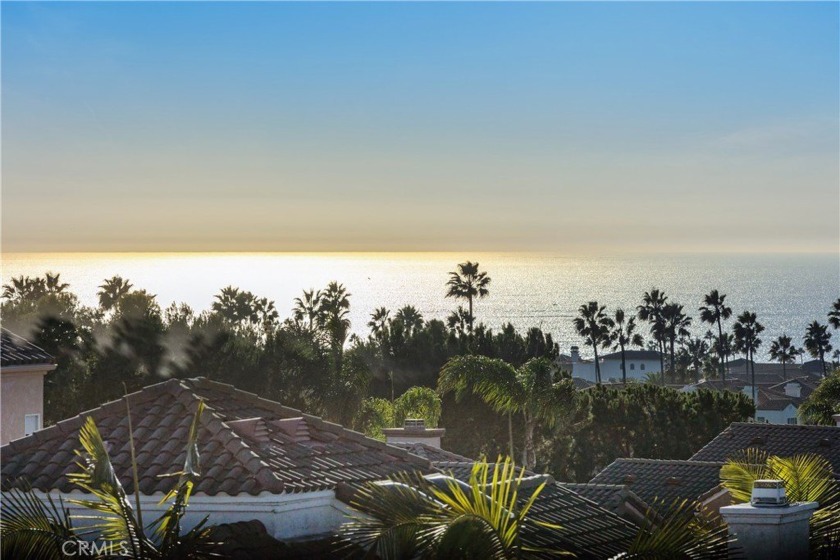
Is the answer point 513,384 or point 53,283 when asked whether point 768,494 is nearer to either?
point 513,384

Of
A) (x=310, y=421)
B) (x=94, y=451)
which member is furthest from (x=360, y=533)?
(x=310, y=421)

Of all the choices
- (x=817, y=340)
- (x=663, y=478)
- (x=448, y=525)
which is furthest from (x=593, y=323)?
(x=448, y=525)

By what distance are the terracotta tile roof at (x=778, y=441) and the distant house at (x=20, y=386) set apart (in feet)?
61.6

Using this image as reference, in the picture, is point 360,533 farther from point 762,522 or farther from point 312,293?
point 312,293

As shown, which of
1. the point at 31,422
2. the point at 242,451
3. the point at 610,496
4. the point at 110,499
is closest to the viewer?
the point at 110,499

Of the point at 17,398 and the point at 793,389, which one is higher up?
the point at 17,398

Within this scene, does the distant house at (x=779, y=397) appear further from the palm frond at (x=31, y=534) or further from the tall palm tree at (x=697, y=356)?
A: the palm frond at (x=31, y=534)

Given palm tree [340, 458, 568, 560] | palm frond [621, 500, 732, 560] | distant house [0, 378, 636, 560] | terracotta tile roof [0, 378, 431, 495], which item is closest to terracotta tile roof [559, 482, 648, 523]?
distant house [0, 378, 636, 560]

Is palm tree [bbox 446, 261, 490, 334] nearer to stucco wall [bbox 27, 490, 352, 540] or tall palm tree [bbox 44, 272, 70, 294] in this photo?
tall palm tree [bbox 44, 272, 70, 294]

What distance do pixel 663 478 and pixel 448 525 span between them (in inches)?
913

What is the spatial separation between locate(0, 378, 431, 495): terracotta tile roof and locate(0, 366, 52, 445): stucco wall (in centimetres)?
1232

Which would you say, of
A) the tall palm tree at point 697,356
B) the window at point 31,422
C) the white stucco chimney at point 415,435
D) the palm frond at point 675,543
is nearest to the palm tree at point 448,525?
the palm frond at point 675,543

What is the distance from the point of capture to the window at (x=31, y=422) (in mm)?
26531

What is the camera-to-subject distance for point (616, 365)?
192m
